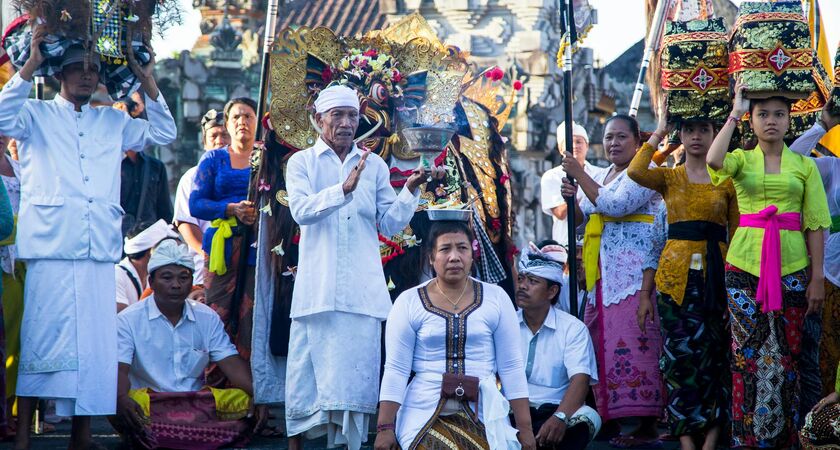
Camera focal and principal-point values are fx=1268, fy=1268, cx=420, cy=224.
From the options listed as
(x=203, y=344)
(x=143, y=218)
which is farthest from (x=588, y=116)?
(x=203, y=344)

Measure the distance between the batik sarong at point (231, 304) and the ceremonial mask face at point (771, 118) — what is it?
129 inches

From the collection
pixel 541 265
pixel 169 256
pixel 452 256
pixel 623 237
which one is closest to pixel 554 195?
pixel 623 237

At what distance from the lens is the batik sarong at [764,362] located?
6117 millimetres

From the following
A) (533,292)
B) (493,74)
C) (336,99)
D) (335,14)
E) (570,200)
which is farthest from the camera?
(335,14)

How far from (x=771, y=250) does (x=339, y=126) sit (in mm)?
2265

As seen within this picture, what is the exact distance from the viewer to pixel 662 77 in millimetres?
6676

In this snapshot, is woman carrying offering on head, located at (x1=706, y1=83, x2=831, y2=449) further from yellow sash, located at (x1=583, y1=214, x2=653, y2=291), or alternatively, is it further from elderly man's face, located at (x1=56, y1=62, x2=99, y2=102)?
elderly man's face, located at (x1=56, y1=62, x2=99, y2=102)

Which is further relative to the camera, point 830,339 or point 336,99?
point 830,339

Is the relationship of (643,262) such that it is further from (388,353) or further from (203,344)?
(203,344)

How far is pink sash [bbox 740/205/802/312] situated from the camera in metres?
6.09

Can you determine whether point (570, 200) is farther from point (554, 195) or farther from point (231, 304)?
point (231, 304)

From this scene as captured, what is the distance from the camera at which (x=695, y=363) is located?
6.48m

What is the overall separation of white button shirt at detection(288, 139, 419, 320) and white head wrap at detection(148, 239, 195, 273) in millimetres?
1074

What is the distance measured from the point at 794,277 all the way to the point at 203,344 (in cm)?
333
